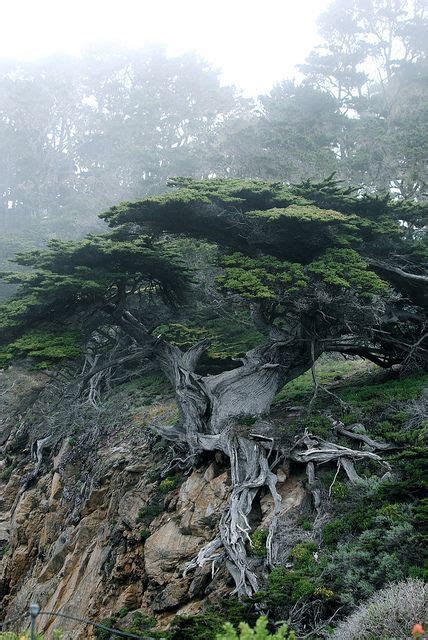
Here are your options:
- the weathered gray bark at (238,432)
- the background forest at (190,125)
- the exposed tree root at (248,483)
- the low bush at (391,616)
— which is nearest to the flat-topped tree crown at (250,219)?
the weathered gray bark at (238,432)

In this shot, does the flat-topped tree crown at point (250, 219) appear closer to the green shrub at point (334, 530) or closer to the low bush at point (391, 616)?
the green shrub at point (334, 530)

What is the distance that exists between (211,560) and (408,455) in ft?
10.6

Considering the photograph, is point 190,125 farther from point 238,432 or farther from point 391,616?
point 391,616

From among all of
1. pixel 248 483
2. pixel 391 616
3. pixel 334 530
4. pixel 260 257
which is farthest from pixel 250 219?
pixel 391 616

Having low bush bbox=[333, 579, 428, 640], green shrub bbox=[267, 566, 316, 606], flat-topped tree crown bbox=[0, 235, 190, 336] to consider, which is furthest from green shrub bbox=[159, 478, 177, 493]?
low bush bbox=[333, 579, 428, 640]

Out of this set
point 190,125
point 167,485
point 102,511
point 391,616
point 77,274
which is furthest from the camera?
point 190,125

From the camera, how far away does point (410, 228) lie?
14461 millimetres

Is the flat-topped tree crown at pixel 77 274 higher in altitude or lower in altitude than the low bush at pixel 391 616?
higher

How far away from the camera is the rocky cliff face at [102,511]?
30.9ft

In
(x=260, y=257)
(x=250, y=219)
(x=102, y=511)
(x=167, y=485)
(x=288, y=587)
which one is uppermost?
(x=250, y=219)

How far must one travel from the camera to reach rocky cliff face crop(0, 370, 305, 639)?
9422 mm

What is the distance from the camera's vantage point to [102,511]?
12.9m

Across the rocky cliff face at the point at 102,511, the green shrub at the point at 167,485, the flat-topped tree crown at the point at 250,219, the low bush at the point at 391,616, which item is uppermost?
the flat-topped tree crown at the point at 250,219

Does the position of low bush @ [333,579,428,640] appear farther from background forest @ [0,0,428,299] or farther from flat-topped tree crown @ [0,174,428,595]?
background forest @ [0,0,428,299]
